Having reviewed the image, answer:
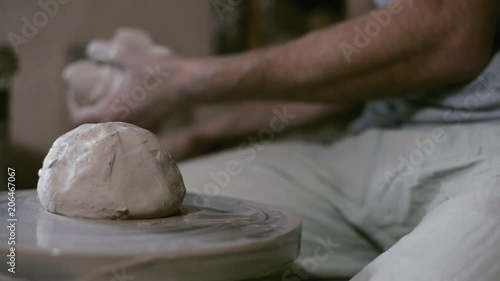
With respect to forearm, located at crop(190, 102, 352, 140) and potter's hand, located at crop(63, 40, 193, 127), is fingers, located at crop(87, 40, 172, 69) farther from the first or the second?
forearm, located at crop(190, 102, 352, 140)

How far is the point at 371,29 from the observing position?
0.87 meters

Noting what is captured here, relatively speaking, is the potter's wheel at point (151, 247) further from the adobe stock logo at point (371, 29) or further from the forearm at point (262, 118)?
the forearm at point (262, 118)

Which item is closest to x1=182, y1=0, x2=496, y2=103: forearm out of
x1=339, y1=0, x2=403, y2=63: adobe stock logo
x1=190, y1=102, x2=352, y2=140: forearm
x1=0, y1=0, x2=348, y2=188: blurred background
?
x1=339, y1=0, x2=403, y2=63: adobe stock logo

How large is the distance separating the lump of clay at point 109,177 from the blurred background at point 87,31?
0.70 meters

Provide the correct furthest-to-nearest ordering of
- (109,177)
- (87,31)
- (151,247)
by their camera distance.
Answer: (87,31) < (109,177) < (151,247)

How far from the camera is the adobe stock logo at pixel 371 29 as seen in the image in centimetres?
86

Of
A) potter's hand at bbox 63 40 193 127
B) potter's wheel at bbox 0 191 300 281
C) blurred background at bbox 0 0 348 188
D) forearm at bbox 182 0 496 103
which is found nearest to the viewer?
potter's wheel at bbox 0 191 300 281

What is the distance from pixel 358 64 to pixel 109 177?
466 mm

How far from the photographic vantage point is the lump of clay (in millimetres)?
593

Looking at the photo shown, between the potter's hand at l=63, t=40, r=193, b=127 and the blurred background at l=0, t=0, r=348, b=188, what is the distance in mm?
252

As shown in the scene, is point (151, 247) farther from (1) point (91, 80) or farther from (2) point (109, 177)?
(1) point (91, 80)

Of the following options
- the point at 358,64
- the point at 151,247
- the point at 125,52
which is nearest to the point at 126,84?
the point at 125,52

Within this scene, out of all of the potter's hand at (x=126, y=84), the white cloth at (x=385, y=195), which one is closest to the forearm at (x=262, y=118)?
the white cloth at (x=385, y=195)

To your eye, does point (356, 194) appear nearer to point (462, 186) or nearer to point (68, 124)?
point (462, 186)
